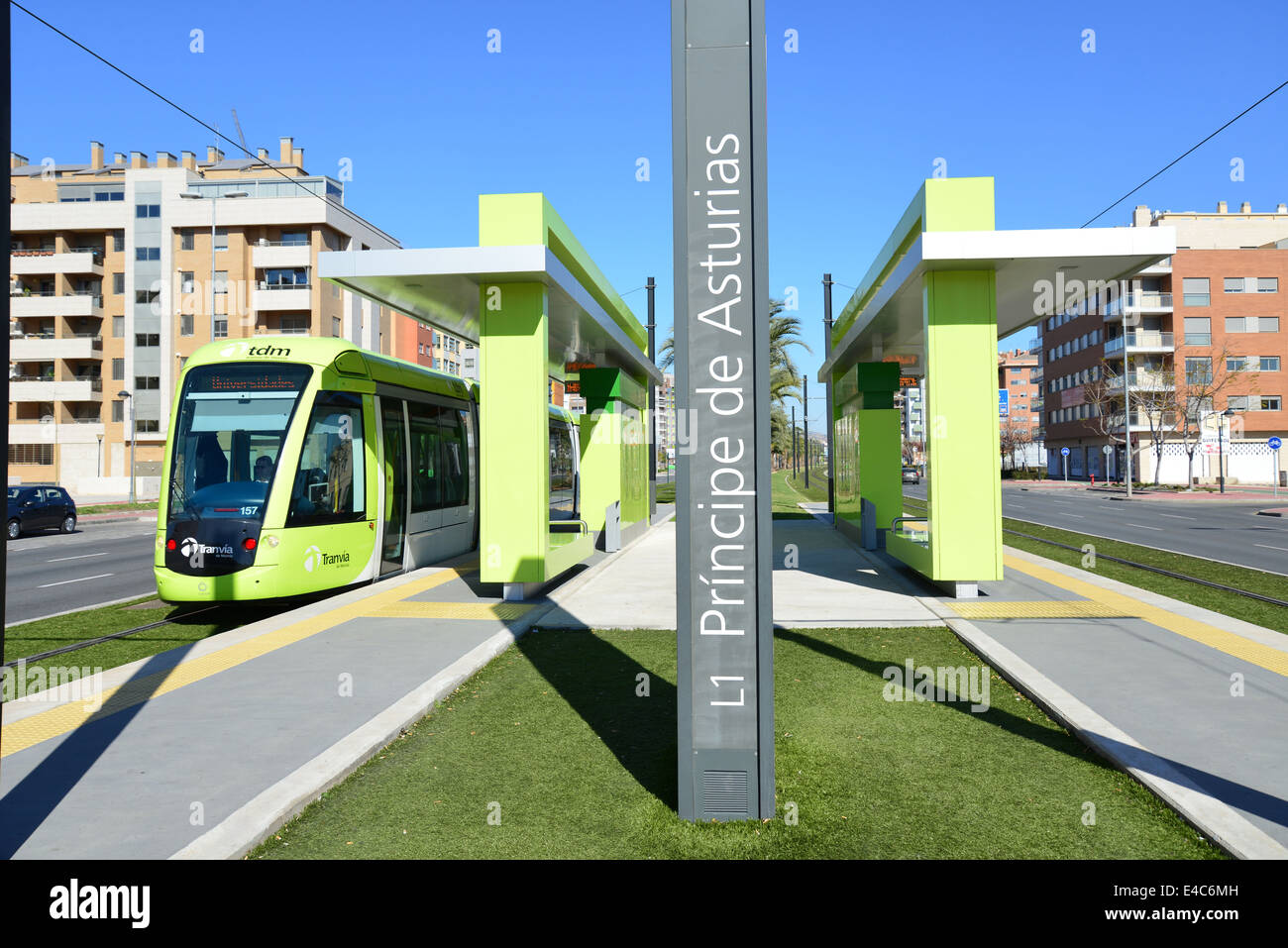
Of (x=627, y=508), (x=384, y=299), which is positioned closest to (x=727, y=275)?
(x=384, y=299)

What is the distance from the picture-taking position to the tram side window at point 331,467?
1029 centimetres

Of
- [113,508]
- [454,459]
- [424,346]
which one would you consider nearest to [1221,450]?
[454,459]

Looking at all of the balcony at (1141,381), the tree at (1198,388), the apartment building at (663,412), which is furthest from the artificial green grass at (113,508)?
the balcony at (1141,381)

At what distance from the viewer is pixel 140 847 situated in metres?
3.96

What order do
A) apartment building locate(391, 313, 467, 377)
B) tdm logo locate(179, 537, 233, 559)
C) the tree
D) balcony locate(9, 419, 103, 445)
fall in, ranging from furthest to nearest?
apartment building locate(391, 313, 467, 377) → balcony locate(9, 419, 103, 445) → the tree → tdm logo locate(179, 537, 233, 559)

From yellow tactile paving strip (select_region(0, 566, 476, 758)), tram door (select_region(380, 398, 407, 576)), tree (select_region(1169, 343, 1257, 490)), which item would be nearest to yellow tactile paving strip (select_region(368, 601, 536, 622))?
yellow tactile paving strip (select_region(0, 566, 476, 758))

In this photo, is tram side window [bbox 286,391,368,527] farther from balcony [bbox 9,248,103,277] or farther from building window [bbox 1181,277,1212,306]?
building window [bbox 1181,277,1212,306]

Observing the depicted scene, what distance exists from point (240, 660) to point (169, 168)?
61.3 m

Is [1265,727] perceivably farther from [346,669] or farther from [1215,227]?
[1215,227]

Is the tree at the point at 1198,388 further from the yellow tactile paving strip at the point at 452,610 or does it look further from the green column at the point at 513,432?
the yellow tactile paving strip at the point at 452,610

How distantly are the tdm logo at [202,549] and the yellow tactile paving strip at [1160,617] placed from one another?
Result: 27.5 ft

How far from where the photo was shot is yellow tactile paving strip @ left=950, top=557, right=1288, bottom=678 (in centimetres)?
752
